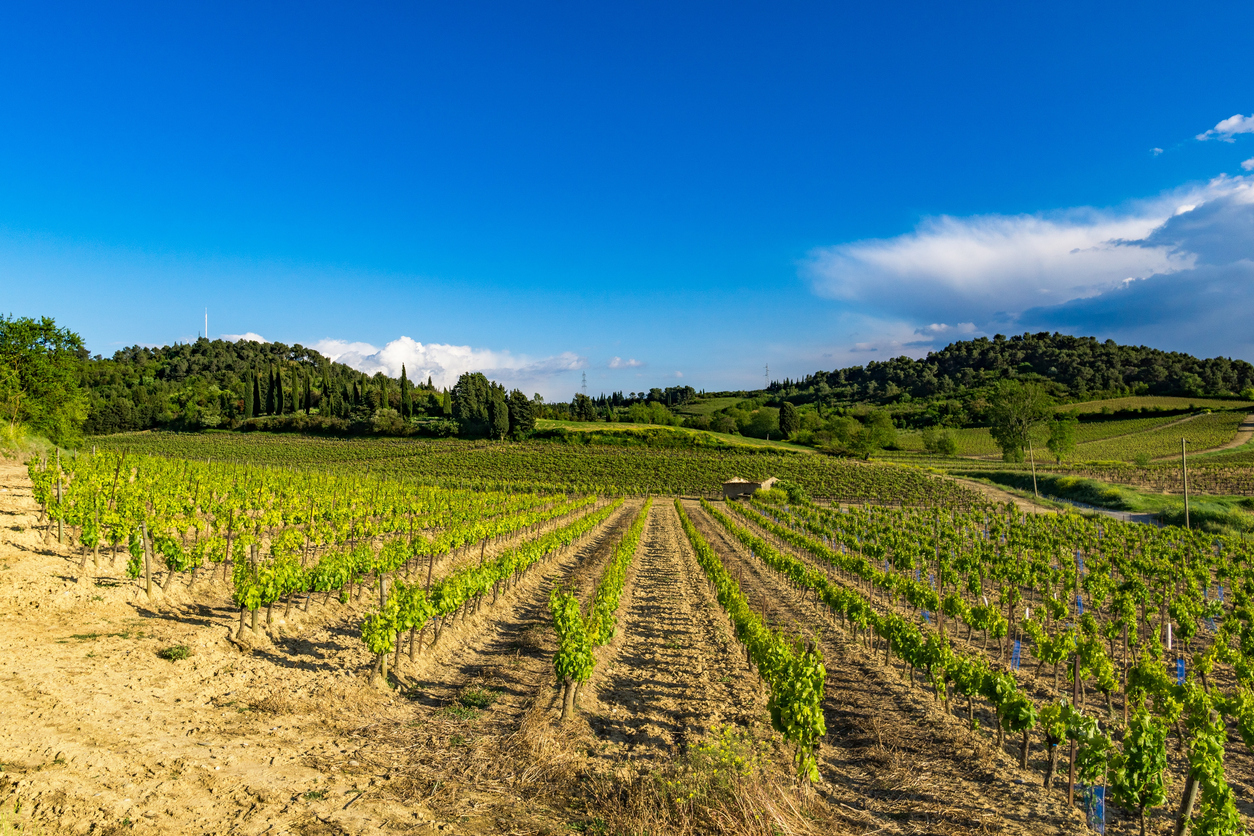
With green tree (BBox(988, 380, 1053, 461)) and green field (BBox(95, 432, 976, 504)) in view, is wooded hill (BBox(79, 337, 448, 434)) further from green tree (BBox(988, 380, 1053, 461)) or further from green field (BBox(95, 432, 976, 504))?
green tree (BBox(988, 380, 1053, 461))

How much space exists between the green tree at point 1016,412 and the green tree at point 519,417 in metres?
74.9

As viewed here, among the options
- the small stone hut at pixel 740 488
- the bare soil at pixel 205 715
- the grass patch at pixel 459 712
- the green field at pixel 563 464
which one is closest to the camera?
the bare soil at pixel 205 715

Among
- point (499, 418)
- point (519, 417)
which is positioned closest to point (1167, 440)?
point (519, 417)

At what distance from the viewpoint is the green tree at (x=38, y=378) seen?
30.5 metres

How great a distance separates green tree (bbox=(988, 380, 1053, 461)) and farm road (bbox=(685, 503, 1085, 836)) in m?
68.5

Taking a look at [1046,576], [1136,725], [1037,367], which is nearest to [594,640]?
[1136,725]

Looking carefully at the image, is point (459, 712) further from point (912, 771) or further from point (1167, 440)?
point (1167, 440)

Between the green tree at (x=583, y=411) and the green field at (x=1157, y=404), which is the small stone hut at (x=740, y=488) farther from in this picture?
the green field at (x=1157, y=404)

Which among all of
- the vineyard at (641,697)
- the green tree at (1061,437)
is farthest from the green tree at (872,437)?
the vineyard at (641,697)

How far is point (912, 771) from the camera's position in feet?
30.2

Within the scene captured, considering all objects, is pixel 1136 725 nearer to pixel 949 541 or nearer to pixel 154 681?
pixel 154 681

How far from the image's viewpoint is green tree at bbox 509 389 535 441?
10496 cm

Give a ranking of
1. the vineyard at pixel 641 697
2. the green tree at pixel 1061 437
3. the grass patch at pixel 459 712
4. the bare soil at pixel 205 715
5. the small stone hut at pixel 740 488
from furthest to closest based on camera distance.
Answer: the green tree at pixel 1061 437, the small stone hut at pixel 740 488, the grass patch at pixel 459 712, the vineyard at pixel 641 697, the bare soil at pixel 205 715

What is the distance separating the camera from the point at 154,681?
9.83 meters
